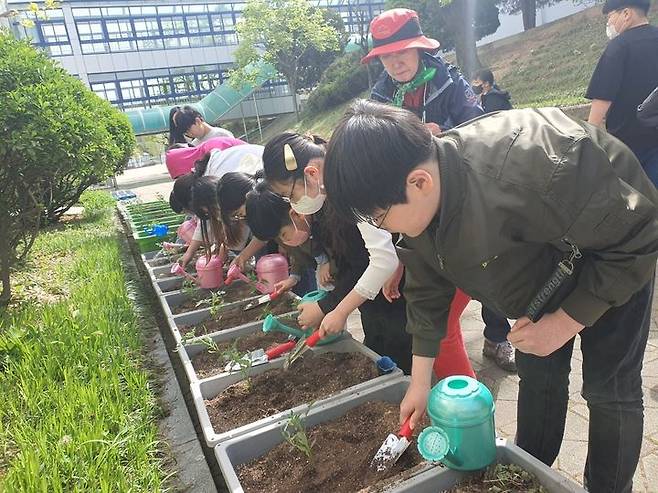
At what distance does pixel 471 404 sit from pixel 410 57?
1891 mm

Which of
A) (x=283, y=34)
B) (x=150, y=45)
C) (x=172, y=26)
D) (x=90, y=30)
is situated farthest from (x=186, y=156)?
(x=172, y=26)

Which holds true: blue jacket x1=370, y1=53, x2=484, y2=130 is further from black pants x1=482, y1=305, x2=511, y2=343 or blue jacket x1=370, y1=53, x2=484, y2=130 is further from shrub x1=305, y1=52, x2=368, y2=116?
shrub x1=305, y1=52, x2=368, y2=116

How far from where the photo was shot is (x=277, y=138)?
1.98 m

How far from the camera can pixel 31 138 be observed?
3518 millimetres

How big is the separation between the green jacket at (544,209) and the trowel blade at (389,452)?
582 mm

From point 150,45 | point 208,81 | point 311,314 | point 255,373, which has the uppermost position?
point 150,45

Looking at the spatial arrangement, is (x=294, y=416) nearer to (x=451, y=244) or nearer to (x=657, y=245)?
(x=451, y=244)

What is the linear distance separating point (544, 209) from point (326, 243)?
1183 millimetres

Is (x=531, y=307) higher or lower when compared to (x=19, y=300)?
higher

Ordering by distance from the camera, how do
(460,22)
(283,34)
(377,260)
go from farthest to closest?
(283,34)
(460,22)
(377,260)

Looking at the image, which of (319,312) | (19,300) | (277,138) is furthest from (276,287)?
(19,300)

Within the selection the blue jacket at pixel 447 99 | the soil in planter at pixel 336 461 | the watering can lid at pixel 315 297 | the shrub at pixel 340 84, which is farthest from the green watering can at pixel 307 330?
the shrub at pixel 340 84

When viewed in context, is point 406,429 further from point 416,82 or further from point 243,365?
point 416,82

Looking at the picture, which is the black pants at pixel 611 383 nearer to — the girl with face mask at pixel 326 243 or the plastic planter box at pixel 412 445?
the plastic planter box at pixel 412 445
